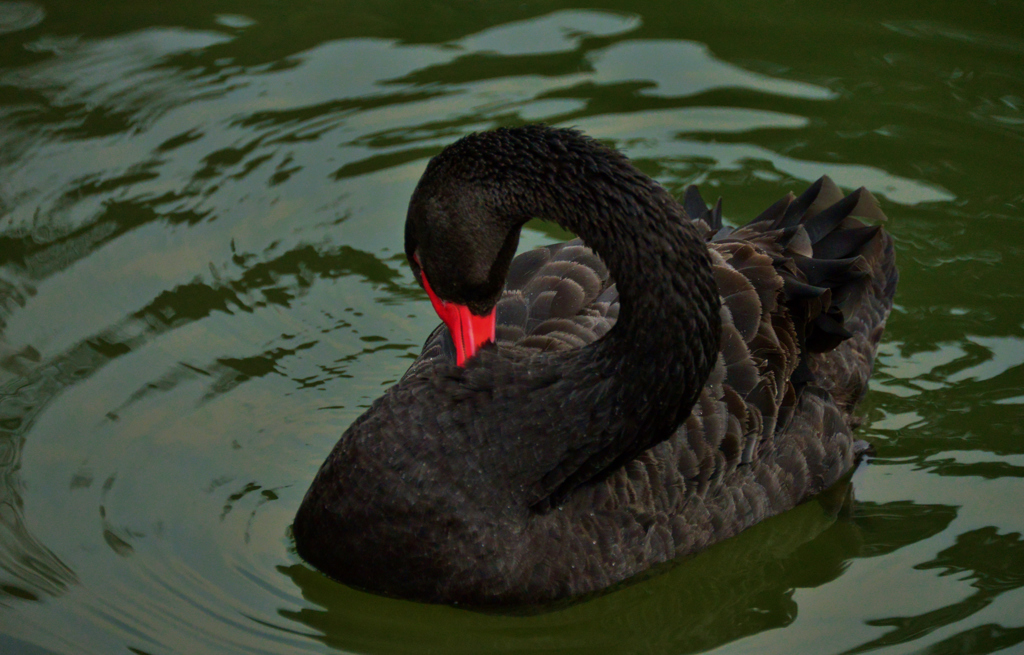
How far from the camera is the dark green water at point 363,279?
15.1 ft

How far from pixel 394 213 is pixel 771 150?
2429 millimetres

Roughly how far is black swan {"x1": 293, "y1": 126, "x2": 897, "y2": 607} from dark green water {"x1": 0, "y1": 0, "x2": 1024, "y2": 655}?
234 mm

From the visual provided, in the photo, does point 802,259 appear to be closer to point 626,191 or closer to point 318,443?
point 626,191

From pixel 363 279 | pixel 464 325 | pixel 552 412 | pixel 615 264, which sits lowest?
→ pixel 363 279

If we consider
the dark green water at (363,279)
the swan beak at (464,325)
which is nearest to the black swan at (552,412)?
the swan beak at (464,325)

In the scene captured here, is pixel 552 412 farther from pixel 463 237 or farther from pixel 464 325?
pixel 463 237

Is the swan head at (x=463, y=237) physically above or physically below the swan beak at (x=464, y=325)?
above

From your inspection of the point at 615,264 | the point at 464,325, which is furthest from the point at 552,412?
the point at 615,264

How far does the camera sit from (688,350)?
14.2 feet

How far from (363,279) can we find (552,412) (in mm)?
2373

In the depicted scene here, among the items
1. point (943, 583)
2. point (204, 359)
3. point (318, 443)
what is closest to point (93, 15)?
point (204, 359)

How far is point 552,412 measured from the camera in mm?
4531

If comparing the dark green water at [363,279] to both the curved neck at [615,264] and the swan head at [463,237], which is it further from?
the swan head at [463,237]

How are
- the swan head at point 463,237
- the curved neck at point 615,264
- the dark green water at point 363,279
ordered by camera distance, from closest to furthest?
the curved neck at point 615,264 → the swan head at point 463,237 → the dark green water at point 363,279
